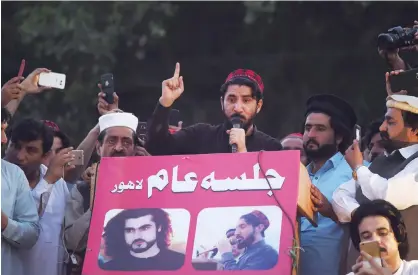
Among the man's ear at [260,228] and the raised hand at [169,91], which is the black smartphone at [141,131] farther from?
the man's ear at [260,228]

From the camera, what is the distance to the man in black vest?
214 inches

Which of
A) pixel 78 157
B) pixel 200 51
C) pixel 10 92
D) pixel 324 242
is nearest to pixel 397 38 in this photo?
pixel 324 242

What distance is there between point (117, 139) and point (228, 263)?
1611 mm

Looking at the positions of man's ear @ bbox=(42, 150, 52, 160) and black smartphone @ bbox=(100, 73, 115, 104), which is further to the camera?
black smartphone @ bbox=(100, 73, 115, 104)

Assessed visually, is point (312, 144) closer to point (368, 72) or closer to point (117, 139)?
point (117, 139)

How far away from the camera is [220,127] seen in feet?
21.1

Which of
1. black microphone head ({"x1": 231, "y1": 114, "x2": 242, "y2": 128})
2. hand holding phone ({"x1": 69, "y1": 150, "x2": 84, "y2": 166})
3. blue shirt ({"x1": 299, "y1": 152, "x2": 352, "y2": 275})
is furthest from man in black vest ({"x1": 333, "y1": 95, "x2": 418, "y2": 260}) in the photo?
hand holding phone ({"x1": 69, "y1": 150, "x2": 84, "y2": 166})

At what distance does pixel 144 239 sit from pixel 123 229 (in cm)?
14

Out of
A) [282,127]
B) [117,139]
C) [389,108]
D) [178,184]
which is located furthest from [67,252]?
[282,127]

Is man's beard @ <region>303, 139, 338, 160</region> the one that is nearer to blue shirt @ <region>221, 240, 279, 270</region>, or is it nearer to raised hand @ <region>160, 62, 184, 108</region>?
raised hand @ <region>160, 62, 184, 108</region>

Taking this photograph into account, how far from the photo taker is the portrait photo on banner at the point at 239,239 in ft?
17.1

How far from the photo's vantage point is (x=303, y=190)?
5426mm

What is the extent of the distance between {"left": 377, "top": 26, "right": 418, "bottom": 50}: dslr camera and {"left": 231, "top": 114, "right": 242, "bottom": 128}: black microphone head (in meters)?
1.01

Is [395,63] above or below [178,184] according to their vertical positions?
above
